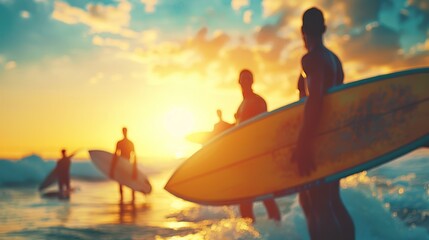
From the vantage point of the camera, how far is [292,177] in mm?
3436

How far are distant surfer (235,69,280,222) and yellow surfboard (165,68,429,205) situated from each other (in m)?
1.12

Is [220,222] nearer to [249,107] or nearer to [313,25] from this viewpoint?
[249,107]

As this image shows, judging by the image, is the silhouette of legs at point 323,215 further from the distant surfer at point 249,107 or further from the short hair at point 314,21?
the distant surfer at point 249,107

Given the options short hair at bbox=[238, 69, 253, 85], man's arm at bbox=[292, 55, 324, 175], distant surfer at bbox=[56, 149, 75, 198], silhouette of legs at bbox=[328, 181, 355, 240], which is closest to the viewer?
man's arm at bbox=[292, 55, 324, 175]

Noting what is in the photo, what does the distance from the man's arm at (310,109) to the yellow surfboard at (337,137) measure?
0.62 feet

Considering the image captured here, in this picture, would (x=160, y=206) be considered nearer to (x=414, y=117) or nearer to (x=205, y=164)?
(x=205, y=164)

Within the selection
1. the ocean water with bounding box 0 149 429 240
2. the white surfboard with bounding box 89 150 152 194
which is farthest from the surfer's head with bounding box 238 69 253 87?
the white surfboard with bounding box 89 150 152 194

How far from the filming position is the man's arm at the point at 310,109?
2967 millimetres

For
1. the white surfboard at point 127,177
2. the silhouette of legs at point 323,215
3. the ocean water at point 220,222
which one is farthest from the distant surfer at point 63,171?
the silhouette of legs at point 323,215

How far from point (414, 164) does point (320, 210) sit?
12139mm

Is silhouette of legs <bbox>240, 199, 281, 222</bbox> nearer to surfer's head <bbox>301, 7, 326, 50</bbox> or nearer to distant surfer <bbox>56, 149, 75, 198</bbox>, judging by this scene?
surfer's head <bbox>301, 7, 326, 50</bbox>

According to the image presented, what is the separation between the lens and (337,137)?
11.2 ft

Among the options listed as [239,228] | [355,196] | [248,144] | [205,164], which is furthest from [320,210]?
[355,196]

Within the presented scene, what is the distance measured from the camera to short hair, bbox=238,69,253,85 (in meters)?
5.38
